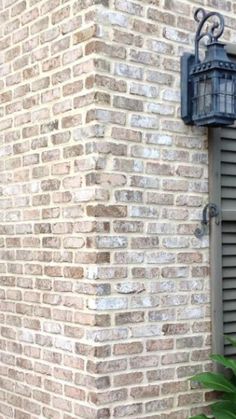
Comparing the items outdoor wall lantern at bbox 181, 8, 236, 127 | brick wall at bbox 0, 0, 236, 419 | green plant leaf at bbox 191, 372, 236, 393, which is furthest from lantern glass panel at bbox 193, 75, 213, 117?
green plant leaf at bbox 191, 372, 236, 393

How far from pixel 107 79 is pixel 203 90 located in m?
0.46

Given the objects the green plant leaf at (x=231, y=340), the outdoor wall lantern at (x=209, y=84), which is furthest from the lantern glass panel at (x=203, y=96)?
the green plant leaf at (x=231, y=340)

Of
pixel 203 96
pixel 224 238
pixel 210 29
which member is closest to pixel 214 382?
pixel 224 238

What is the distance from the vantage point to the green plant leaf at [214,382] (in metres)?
3.12

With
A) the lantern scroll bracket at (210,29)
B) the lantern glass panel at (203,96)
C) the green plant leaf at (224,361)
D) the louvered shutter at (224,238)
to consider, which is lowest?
the green plant leaf at (224,361)

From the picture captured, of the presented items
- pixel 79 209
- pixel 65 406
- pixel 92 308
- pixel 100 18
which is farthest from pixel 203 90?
pixel 65 406

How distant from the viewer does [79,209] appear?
3102mm

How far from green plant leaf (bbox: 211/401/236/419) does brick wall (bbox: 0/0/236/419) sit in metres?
0.17

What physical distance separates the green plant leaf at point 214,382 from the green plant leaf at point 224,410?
0.08 m

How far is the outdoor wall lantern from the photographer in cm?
316

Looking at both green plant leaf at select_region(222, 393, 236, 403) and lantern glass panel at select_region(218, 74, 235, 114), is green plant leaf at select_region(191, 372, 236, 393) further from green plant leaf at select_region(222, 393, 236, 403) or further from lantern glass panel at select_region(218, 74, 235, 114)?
lantern glass panel at select_region(218, 74, 235, 114)

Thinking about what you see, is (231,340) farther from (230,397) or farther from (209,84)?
(209,84)

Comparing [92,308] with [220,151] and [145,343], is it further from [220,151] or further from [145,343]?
[220,151]

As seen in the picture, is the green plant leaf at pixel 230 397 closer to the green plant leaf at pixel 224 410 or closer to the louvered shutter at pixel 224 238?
the green plant leaf at pixel 224 410
